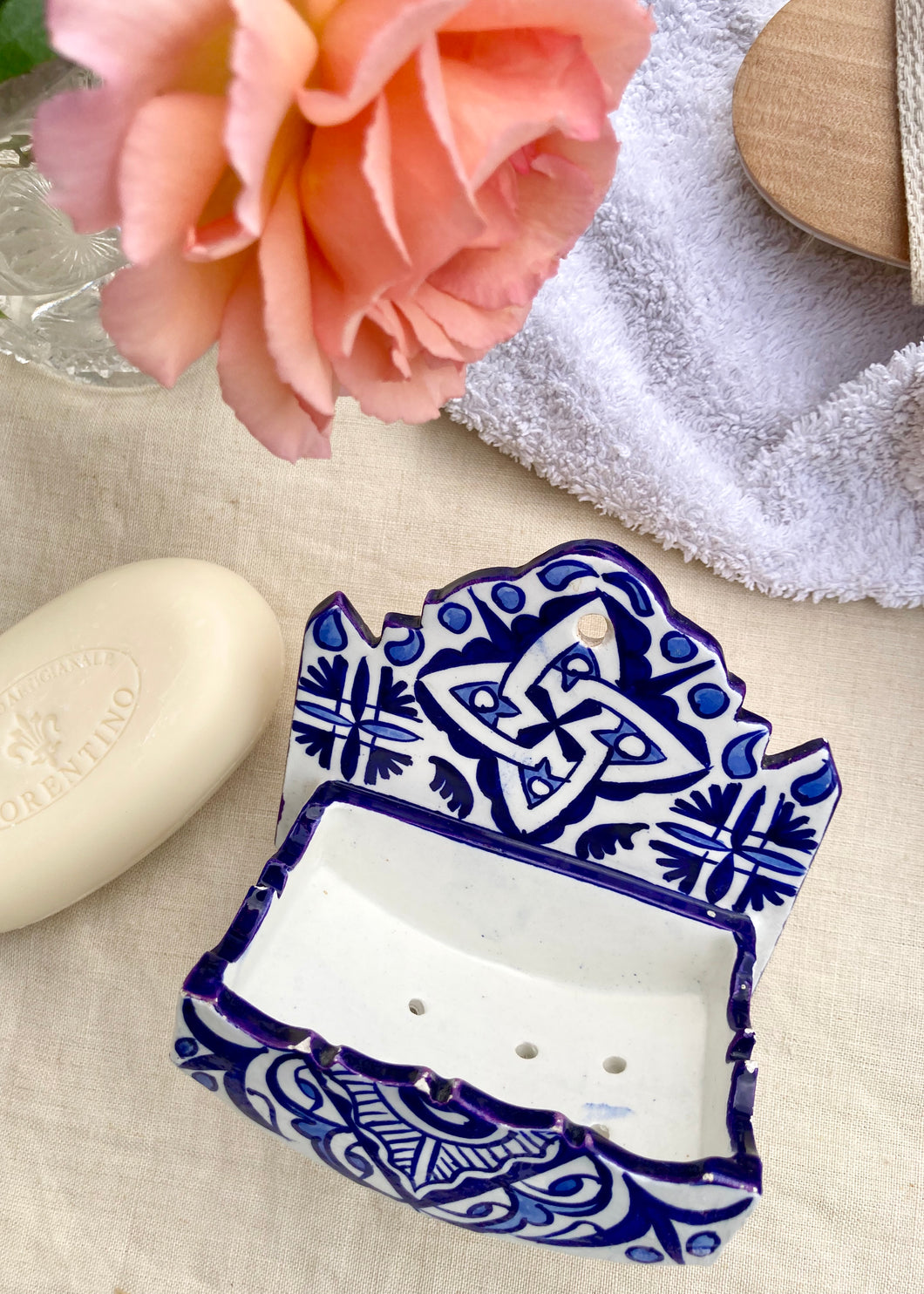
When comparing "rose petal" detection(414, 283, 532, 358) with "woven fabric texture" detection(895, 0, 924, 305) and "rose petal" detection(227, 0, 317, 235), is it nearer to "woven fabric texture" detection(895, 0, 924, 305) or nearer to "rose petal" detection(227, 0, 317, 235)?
"rose petal" detection(227, 0, 317, 235)

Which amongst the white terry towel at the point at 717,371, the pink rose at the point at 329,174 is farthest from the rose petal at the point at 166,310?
the white terry towel at the point at 717,371

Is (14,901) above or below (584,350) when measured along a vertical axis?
below

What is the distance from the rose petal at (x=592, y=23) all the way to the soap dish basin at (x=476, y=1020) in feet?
0.66

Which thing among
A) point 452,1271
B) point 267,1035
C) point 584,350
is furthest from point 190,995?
point 584,350

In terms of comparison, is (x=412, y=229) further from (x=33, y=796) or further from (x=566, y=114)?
(x=33, y=796)

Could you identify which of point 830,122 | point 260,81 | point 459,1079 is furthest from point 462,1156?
point 830,122

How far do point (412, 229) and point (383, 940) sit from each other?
8.6 inches

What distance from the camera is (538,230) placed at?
200 mm

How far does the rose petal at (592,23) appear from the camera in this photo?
0.17 meters

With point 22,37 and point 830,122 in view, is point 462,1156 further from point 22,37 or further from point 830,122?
point 830,122

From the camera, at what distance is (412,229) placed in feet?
0.58

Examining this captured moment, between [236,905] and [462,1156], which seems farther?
[236,905]

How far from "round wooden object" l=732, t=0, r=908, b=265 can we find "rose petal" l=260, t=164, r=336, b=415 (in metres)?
0.27

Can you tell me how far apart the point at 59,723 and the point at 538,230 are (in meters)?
0.21
